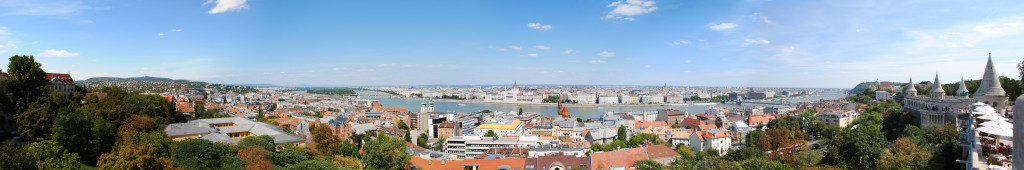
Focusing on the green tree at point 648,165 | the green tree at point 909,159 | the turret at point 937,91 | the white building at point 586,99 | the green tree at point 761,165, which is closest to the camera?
the green tree at point 909,159

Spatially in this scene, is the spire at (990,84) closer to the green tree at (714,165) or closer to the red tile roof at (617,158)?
the green tree at (714,165)

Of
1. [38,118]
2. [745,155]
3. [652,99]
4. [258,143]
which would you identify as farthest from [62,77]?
[652,99]

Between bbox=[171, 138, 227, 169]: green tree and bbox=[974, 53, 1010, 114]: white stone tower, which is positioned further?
bbox=[974, 53, 1010, 114]: white stone tower

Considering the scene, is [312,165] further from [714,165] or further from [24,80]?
[714,165]

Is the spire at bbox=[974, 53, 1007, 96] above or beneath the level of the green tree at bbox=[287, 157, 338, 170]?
above

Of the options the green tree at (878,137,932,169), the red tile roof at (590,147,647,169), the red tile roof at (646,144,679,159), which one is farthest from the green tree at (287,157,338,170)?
the green tree at (878,137,932,169)

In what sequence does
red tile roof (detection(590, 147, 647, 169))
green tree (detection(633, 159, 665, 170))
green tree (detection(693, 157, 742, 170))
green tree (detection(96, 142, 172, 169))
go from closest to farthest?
1. green tree (detection(96, 142, 172, 169))
2. green tree (detection(693, 157, 742, 170))
3. green tree (detection(633, 159, 665, 170))
4. red tile roof (detection(590, 147, 647, 169))

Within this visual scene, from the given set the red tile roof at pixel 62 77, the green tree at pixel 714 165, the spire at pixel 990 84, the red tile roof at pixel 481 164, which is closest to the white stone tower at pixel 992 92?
the spire at pixel 990 84

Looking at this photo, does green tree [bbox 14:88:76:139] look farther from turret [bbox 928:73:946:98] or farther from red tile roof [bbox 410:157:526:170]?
turret [bbox 928:73:946:98]
